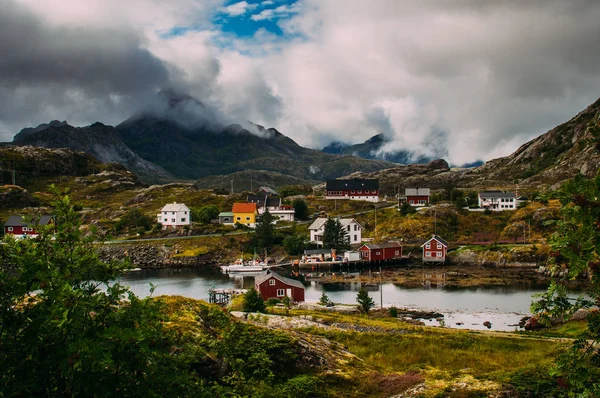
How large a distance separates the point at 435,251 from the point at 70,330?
99.6m

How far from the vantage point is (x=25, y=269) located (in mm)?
8805

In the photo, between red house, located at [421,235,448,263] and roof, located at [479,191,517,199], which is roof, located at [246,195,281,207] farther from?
roof, located at [479,191,517,199]

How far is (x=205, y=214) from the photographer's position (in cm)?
13438

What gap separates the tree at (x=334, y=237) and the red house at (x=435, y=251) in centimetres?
1859

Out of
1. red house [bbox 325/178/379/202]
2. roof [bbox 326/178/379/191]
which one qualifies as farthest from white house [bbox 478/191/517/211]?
roof [bbox 326/178/379/191]

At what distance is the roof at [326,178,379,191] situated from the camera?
16400 centimetres

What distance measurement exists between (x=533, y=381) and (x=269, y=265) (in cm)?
8683

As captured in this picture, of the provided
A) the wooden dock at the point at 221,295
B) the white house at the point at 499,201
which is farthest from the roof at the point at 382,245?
the wooden dock at the point at 221,295

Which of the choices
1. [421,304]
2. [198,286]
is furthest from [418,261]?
[198,286]

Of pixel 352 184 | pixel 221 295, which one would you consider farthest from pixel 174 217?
pixel 221 295

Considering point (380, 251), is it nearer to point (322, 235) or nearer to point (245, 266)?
point (322, 235)

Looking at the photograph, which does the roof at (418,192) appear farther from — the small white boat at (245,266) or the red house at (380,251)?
the small white boat at (245,266)

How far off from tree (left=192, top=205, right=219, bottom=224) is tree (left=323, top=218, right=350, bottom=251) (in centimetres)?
3969

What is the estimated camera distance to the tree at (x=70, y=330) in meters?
8.48
